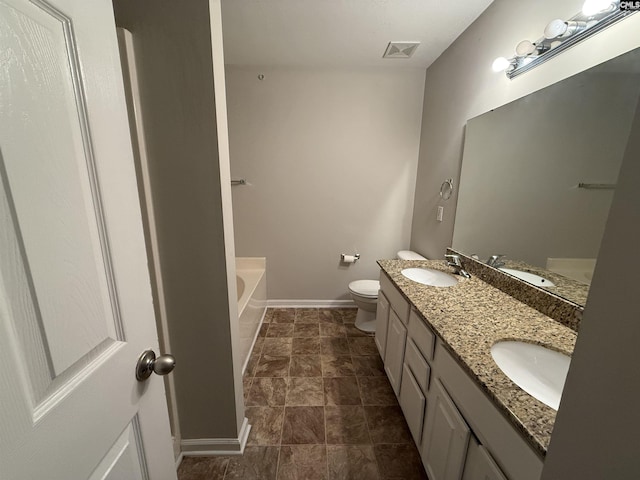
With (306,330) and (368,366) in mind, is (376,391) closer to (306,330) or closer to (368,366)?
(368,366)

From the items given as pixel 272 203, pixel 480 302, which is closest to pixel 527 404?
pixel 480 302

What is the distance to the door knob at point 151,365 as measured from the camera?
0.59 metres

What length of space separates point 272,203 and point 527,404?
2.39 meters

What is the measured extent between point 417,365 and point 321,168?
196cm

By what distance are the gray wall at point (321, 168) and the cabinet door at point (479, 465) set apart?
2020 millimetres

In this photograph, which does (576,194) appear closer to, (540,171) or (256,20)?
(540,171)

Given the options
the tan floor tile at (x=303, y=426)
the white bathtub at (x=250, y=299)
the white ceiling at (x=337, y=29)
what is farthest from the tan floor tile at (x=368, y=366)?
the white ceiling at (x=337, y=29)

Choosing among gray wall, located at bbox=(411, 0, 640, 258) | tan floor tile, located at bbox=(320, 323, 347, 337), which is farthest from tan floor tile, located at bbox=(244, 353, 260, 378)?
gray wall, located at bbox=(411, 0, 640, 258)

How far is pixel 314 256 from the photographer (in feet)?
9.14

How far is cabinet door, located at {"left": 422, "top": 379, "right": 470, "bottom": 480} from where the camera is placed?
Answer: 0.87m

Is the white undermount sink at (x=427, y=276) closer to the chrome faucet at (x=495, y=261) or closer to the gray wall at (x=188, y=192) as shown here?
the chrome faucet at (x=495, y=261)

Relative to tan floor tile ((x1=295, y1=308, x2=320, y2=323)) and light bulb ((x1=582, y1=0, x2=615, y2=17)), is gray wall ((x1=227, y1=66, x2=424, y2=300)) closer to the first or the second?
tan floor tile ((x1=295, y1=308, x2=320, y2=323))

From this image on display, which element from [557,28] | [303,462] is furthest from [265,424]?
[557,28]

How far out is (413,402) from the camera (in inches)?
50.0
